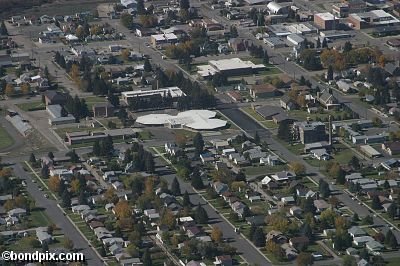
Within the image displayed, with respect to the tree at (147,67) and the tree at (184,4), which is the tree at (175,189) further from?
the tree at (184,4)

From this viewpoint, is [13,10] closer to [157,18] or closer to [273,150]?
[157,18]

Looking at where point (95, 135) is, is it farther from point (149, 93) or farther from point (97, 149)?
point (149, 93)

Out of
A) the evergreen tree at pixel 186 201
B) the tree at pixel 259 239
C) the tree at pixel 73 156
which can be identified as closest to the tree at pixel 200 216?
the evergreen tree at pixel 186 201

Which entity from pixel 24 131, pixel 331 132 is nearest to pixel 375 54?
pixel 331 132

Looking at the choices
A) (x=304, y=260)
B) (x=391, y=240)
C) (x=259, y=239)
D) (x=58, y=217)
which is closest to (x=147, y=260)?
(x=259, y=239)

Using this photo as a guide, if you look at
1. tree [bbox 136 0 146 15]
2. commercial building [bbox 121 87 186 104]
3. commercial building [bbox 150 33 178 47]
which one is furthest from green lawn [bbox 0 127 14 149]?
tree [bbox 136 0 146 15]

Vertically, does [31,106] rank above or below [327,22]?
above
